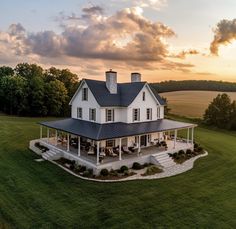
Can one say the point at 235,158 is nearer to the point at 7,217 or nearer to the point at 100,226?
the point at 100,226

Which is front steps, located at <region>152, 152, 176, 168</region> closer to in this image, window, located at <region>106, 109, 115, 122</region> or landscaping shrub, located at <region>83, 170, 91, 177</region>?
window, located at <region>106, 109, 115, 122</region>

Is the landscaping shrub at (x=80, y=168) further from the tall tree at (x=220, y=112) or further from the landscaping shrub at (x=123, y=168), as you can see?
the tall tree at (x=220, y=112)

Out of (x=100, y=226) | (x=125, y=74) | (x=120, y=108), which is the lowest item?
(x=100, y=226)

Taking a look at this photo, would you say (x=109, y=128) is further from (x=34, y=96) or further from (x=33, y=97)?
(x=33, y=97)

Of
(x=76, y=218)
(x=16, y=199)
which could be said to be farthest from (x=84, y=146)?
(x=76, y=218)

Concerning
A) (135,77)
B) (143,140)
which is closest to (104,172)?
(143,140)

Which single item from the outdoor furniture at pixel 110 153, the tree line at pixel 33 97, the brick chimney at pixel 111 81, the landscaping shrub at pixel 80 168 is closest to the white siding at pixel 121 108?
the brick chimney at pixel 111 81

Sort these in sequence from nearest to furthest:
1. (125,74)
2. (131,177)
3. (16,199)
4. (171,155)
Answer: (16,199) < (131,177) < (171,155) < (125,74)
